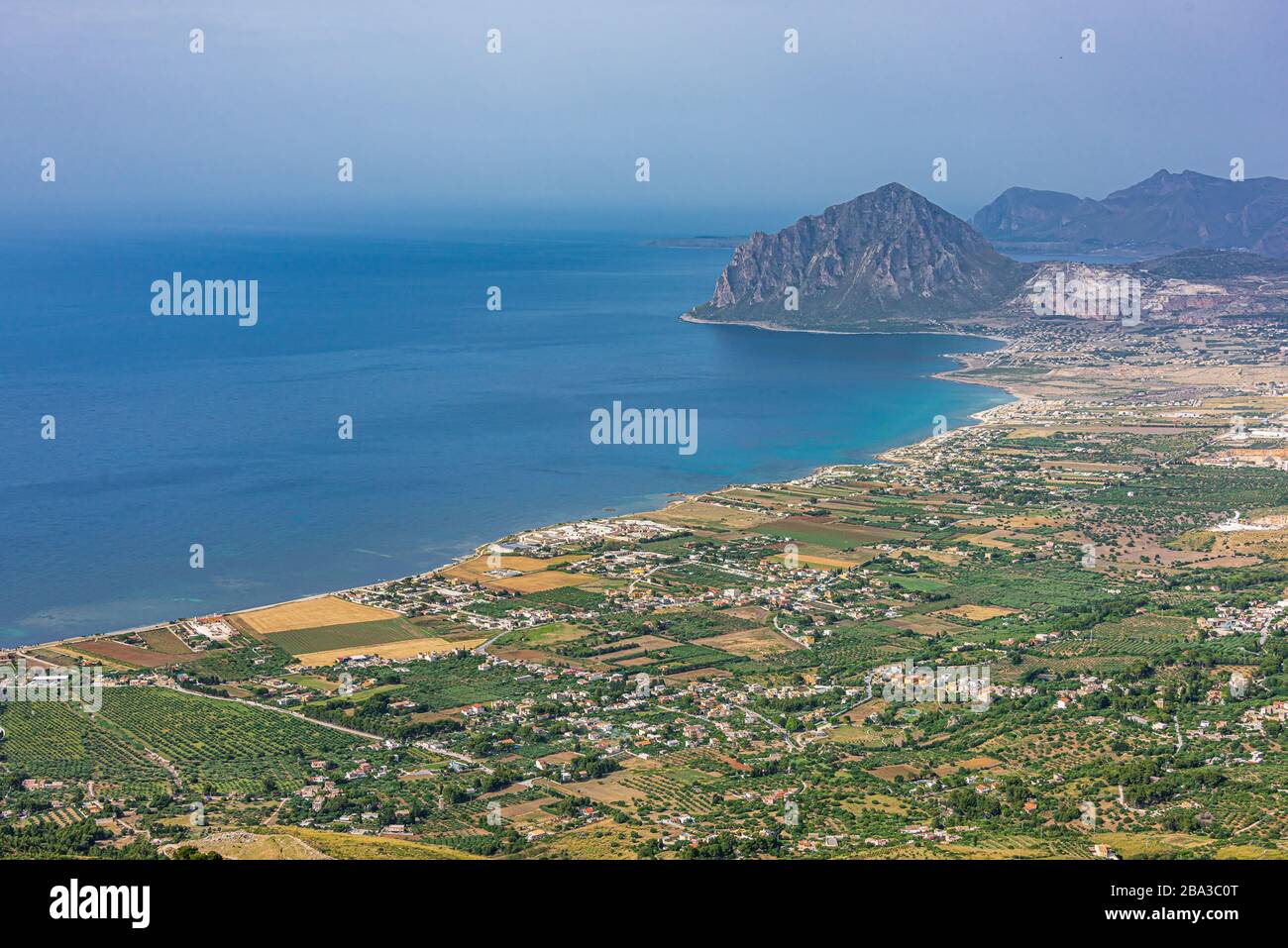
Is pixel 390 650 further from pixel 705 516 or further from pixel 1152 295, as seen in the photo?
pixel 1152 295

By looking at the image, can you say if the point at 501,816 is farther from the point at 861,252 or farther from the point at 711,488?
the point at 861,252

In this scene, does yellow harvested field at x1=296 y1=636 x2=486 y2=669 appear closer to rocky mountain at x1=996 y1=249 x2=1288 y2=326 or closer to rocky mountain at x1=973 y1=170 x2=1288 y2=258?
rocky mountain at x1=996 y1=249 x2=1288 y2=326

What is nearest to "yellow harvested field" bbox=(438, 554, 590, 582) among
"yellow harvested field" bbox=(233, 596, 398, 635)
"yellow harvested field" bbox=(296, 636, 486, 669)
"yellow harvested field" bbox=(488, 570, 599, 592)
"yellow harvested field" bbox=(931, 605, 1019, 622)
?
"yellow harvested field" bbox=(488, 570, 599, 592)

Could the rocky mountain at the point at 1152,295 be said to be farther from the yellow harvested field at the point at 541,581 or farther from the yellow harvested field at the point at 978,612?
the yellow harvested field at the point at 541,581

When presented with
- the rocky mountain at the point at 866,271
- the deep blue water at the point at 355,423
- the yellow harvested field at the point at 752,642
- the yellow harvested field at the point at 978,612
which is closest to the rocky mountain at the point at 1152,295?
the rocky mountain at the point at 866,271

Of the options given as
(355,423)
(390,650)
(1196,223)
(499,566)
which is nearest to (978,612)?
(499,566)

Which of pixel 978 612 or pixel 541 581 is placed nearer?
pixel 978 612

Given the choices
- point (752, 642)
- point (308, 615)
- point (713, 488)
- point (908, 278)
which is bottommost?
point (752, 642)
